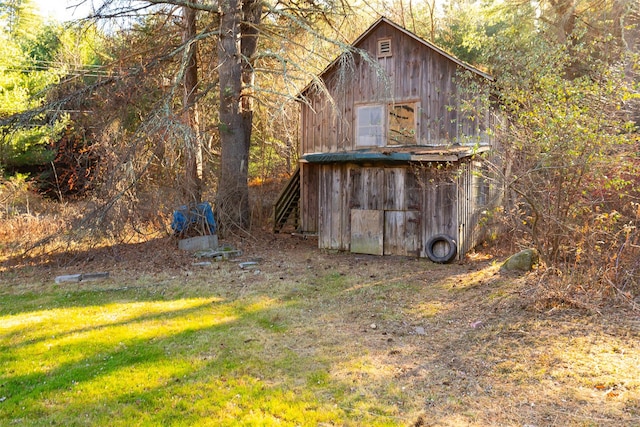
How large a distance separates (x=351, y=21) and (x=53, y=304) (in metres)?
12.1

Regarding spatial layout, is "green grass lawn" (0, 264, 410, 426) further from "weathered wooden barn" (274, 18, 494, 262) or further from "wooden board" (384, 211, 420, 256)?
"weathered wooden barn" (274, 18, 494, 262)

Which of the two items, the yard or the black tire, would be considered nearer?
the yard

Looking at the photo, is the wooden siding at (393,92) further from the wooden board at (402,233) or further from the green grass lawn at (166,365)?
the green grass lawn at (166,365)

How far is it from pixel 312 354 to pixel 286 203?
11.1m

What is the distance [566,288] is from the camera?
6918 mm

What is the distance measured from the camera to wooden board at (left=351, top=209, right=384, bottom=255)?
12.7 metres

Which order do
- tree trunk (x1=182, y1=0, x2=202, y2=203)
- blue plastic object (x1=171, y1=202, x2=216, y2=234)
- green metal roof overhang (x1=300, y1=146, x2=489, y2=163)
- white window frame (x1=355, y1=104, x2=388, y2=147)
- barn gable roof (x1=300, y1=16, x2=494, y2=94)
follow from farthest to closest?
1. white window frame (x1=355, y1=104, x2=388, y2=147)
2. blue plastic object (x1=171, y1=202, x2=216, y2=234)
3. tree trunk (x1=182, y1=0, x2=202, y2=203)
4. barn gable roof (x1=300, y1=16, x2=494, y2=94)
5. green metal roof overhang (x1=300, y1=146, x2=489, y2=163)

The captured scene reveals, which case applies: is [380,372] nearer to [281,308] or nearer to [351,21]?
[281,308]

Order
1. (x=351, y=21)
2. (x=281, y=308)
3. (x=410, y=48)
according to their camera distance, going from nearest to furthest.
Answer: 1. (x=281, y=308)
2. (x=410, y=48)
3. (x=351, y=21)

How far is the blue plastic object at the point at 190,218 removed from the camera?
1307cm

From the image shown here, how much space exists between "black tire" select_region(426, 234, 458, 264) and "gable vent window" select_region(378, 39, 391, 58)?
227 inches

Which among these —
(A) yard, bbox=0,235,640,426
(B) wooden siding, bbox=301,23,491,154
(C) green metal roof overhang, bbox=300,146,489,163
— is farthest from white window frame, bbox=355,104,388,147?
(A) yard, bbox=0,235,640,426

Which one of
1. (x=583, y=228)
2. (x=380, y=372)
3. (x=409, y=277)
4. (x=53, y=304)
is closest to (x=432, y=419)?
(x=380, y=372)

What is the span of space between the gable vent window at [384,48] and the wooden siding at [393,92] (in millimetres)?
120
